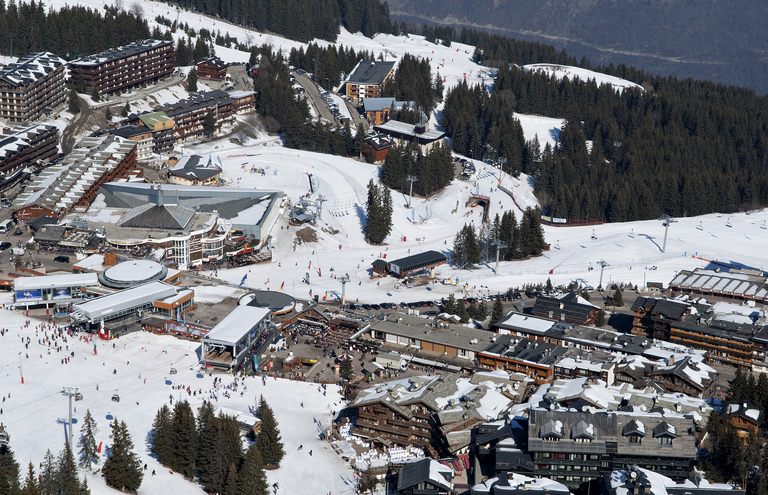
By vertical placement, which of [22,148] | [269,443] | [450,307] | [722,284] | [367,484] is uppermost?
[22,148]

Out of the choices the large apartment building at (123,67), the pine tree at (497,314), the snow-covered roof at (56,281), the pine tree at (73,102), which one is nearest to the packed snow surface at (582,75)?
the large apartment building at (123,67)

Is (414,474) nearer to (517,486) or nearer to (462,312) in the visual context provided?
(517,486)

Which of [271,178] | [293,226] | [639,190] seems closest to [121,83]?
[271,178]

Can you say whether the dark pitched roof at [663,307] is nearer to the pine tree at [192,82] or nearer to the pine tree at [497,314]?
the pine tree at [497,314]

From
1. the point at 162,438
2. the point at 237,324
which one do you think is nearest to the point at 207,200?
the point at 237,324

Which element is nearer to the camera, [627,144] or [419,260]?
[419,260]
